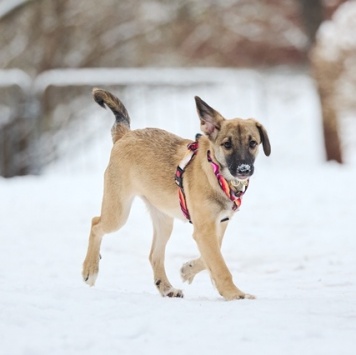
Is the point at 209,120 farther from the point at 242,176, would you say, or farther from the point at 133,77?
the point at 133,77

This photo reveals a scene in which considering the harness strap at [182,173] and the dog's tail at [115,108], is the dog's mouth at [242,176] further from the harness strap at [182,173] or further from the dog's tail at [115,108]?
the dog's tail at [115,108]

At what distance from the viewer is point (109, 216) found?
6273 mm

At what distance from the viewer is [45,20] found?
1577 cm

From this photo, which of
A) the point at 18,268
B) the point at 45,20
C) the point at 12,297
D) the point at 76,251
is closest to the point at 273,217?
the point at 76,251

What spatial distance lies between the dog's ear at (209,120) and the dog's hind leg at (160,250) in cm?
107

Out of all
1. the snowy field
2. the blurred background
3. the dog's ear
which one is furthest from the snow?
the dog's ear

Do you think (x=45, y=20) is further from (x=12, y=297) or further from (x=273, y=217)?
(x=12, y=297)

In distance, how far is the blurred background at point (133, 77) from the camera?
1302cm

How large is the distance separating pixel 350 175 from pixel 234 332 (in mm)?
8088

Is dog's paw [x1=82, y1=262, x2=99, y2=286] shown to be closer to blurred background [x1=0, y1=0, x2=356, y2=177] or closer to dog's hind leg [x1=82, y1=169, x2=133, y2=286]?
dog's hind leg [x1=82, y1=169, x2=133, y2=286]

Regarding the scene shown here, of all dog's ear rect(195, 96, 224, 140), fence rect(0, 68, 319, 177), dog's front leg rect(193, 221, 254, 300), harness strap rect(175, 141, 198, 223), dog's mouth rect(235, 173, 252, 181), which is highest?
dog's ear rect(195, 96, 224, 140)

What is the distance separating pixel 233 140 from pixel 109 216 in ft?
4.16

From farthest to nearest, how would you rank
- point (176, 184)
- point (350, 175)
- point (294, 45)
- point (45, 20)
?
1. point (294, 45)
2. point (45, 20)
3. point (350, 175)
4. point (176, 184)

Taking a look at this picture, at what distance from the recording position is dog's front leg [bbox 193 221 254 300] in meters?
5.34
